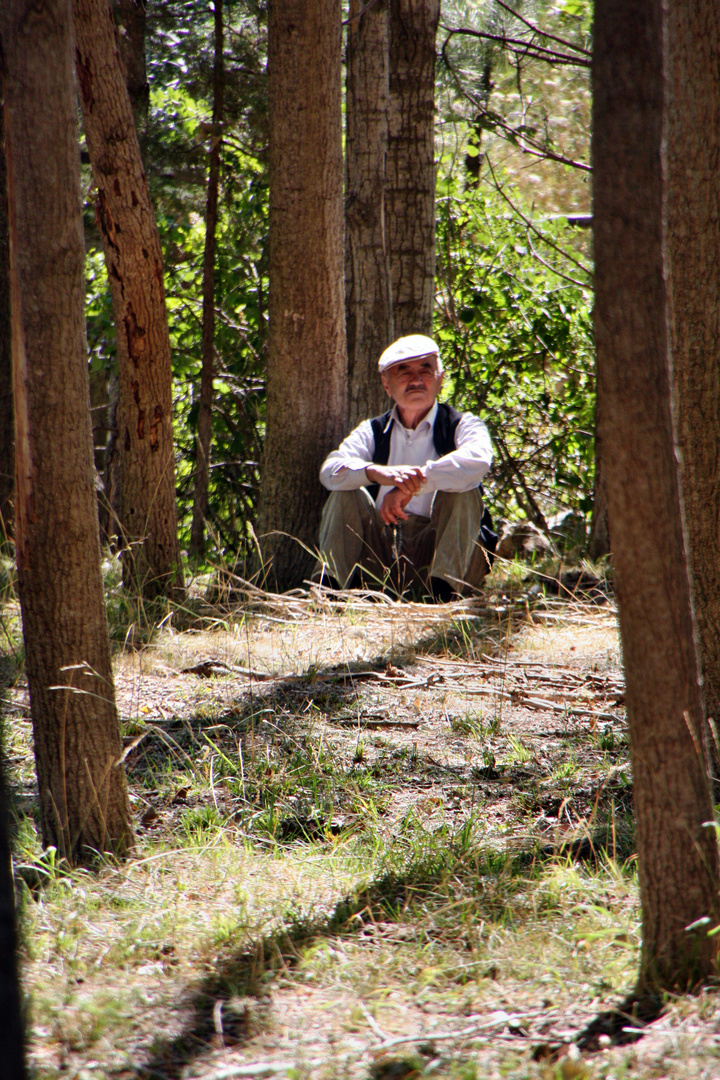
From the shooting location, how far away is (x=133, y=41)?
6707 millimetres

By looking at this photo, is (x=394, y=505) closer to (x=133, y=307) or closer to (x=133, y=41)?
(x=133, y=307)

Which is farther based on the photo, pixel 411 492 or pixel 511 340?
pixel 511 340

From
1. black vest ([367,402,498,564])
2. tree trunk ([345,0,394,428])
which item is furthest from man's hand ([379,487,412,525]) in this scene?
tree trunk ([345,0,394,428])

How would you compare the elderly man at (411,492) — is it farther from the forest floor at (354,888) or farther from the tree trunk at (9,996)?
the tree trunk at (9,996)

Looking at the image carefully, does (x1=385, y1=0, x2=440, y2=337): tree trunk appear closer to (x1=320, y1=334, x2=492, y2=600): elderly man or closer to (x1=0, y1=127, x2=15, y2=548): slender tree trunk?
(x1=320, y1=334, x2=492, y2=600): elderly man

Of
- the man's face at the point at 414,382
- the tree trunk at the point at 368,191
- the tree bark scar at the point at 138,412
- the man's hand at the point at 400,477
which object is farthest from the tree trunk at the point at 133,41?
the man's hand at the point at 400,477

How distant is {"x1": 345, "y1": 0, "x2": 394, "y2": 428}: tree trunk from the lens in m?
5.96

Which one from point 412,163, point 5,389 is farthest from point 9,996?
point 412,163

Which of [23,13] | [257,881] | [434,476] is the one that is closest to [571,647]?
[434,476]

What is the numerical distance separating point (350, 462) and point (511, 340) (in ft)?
14.5

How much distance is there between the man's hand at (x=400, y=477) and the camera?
4980 mm

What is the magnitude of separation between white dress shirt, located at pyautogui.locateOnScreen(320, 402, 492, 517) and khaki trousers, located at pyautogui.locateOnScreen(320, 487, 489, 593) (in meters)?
0.08

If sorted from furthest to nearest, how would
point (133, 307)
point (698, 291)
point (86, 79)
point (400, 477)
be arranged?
point (400, 477) → point (133, 307) → point (86, 79) → point (698, 291)

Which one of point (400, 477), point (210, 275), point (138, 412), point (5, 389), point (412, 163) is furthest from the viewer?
point (210, 275)
